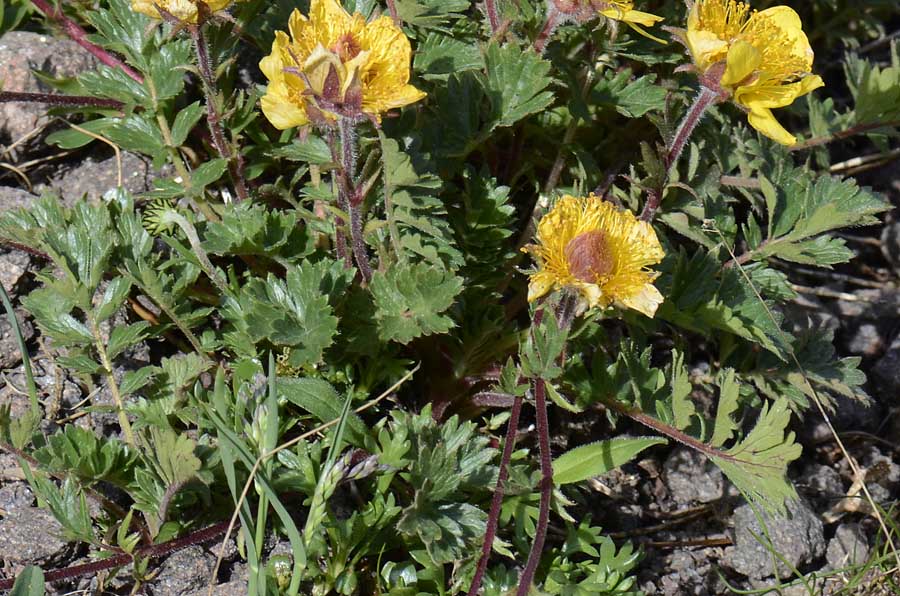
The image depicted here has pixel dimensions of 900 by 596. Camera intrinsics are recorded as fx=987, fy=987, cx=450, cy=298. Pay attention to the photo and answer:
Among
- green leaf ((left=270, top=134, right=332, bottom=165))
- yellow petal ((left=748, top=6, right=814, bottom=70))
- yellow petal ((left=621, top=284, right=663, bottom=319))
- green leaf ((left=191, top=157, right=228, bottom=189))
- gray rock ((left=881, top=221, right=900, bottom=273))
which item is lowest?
gray rock ((left=881, top=221, right=900, bottom=273))

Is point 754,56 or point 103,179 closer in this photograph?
point 754,56

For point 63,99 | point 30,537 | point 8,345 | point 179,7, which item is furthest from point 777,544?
point 63,99

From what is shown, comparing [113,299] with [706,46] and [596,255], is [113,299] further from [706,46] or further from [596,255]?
[706,46]

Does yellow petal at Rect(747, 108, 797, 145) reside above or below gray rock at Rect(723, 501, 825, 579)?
above

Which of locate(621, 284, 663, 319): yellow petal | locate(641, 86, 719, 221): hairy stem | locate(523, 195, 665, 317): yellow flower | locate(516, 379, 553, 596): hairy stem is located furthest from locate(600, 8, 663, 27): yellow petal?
locate(516, 379, 553, 596): hairy stem

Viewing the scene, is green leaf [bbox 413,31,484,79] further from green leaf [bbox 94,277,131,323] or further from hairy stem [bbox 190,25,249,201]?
green leaf [bbox 94,277,131,323]

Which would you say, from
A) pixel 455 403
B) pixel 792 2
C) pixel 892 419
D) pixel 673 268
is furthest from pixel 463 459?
pixel 792 2

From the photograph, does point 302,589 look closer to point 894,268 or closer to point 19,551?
point 19,551
